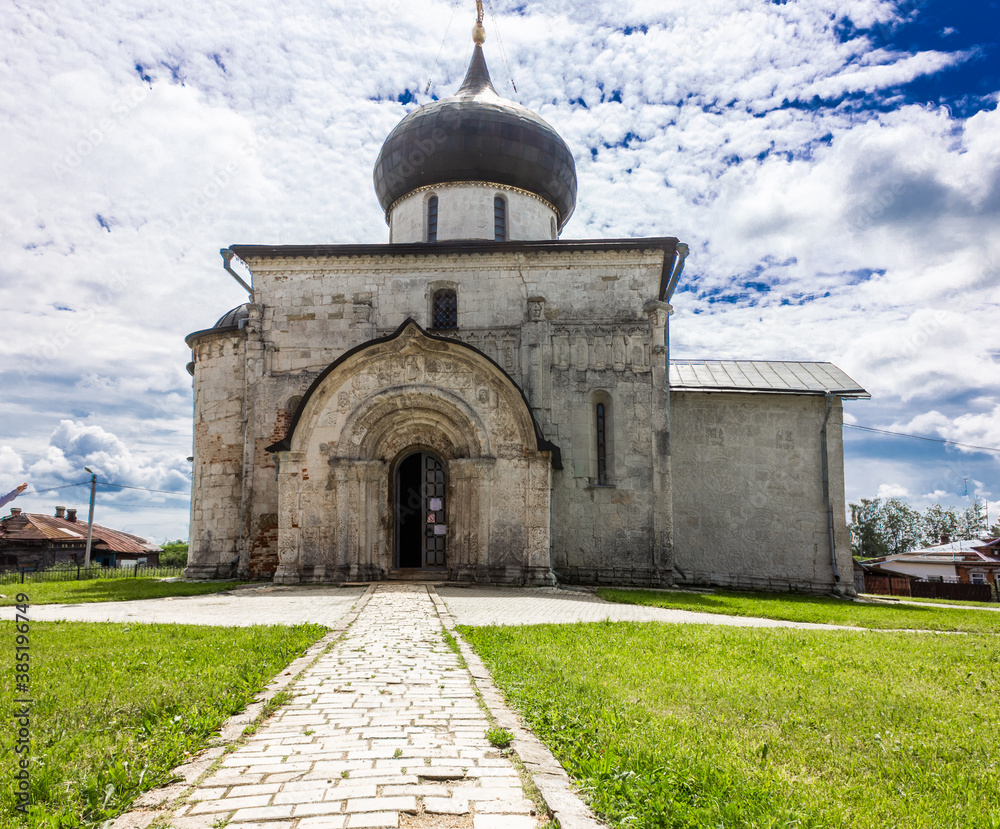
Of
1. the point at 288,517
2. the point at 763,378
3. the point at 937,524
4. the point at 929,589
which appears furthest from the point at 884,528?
the point at 288,517

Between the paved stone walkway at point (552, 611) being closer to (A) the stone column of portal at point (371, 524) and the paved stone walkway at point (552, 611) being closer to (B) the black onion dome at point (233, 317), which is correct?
(A) the stone column of portal at point (371, 524)

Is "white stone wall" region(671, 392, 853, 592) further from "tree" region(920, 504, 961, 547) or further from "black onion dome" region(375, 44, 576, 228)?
"tree" region(920, 504, 961, 547)

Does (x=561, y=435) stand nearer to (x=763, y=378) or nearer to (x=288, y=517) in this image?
(x=288, y=517)

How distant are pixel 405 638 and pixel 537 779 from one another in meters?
4.38

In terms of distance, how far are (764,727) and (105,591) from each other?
47.5 feet

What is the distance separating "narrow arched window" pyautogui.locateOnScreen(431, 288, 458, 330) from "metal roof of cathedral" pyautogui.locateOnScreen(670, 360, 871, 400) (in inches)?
247

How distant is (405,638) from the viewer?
7625mm

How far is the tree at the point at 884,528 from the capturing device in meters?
62.6

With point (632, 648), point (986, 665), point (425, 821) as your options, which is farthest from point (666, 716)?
point (986, 665)

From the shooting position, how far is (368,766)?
11.9 ft

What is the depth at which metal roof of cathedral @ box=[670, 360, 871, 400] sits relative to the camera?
19344 mm

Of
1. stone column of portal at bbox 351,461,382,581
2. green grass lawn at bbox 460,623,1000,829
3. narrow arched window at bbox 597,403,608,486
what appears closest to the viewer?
green grass lawn at bbox 460,623,1000,829

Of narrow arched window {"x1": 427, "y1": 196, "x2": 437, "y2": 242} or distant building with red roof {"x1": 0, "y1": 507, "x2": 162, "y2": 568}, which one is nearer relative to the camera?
narrow arched window {"x1": 427, "y1": 196, "x2": 437, "y2": 242}

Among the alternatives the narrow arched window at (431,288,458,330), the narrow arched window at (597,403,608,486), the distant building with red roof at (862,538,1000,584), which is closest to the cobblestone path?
the narrow arched window at (597,403,608,486)
